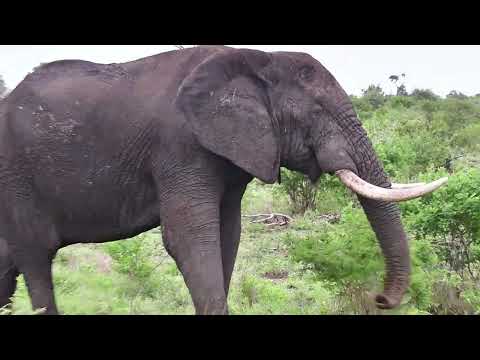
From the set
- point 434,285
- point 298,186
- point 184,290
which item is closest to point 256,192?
point 298,186

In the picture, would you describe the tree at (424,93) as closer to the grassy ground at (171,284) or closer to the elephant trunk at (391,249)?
the grassy ground at (171,284)

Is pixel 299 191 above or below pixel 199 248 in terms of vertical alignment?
below

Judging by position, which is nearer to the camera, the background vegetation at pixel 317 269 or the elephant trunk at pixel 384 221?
the elephant trunk at pixel 384 221

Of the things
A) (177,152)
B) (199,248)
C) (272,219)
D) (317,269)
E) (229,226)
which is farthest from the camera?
(272,219)

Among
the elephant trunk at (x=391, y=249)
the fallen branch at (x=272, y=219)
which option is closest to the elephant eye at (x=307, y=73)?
the elephant trunk at (x=391, y=249)

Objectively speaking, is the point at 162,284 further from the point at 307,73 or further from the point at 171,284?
the point at 307,73

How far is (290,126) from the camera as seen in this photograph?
17.5 ft

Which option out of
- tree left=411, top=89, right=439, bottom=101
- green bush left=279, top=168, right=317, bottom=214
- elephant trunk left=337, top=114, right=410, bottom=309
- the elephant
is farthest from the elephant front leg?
tree left=411, top=89, right=439, bottom=101

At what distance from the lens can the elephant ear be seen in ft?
16.6

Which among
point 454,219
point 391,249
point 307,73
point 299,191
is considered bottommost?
point 299,191

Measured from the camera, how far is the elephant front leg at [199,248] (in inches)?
196

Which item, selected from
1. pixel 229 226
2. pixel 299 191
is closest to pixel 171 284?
pixel 229 226

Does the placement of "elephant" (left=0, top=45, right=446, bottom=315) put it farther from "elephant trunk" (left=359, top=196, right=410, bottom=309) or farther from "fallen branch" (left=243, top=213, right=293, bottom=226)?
"fallen branch" (left=243, top=213, right=293, bottom=226)

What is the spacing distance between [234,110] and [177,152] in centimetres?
57
